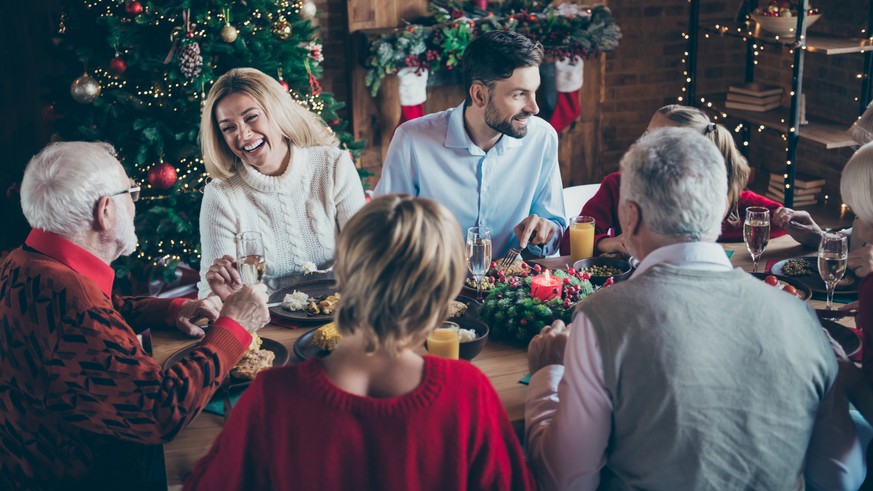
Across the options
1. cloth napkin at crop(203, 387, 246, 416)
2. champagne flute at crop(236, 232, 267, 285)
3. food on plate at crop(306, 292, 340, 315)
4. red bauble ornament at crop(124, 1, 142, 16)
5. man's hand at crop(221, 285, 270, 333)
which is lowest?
cloth napkin at crop(203, 387, 246, 416)

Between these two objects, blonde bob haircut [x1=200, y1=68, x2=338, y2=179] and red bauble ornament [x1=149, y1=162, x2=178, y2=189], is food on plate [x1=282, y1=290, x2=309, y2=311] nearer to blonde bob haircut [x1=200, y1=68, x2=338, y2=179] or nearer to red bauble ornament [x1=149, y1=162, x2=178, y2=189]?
blonde bob haircut [x1=200, y1=68, x2=338, y2=179]

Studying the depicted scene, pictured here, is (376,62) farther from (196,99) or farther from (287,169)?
(287,169)

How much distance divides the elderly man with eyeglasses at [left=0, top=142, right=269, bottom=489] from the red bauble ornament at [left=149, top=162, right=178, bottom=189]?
1.70m

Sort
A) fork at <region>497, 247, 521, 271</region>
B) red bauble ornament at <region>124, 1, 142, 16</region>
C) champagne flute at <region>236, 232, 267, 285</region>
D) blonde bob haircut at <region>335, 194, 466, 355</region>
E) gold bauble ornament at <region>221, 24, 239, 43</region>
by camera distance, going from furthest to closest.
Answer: gold bauble ornament at <region>221, 24, 239, 43</region> < red bauble ornament at <region>124, 1, 142, 16</region> < fork at <region>497, 247, 521, 271</region> < champagne flute at <region>236, 232, 267, 285</region> < blonde bob haircut at <region>335, 194, 466, 355</region>

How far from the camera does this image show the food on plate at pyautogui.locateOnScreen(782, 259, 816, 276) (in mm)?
2422

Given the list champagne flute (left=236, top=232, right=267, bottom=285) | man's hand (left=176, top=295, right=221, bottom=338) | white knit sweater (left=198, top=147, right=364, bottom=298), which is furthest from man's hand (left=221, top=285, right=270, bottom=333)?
white knit sweater (left=198, top=147, right=364, bottom=298)

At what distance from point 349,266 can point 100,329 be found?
0.68m

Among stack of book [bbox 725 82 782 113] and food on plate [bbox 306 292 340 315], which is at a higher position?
stack of book [bbox 725 82 782 113]

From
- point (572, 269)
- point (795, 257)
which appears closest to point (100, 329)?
point (572, 269)

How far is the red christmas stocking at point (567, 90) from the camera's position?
5102 mm

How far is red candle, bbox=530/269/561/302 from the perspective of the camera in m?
2.10

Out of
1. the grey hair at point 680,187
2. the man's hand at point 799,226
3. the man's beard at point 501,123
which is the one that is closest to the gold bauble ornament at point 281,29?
the man's beard at point 501,123

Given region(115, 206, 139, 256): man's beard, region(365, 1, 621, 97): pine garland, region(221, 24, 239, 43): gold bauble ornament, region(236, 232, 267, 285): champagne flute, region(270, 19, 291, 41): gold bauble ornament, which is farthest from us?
region(365, 1, 621, 97): pine garland

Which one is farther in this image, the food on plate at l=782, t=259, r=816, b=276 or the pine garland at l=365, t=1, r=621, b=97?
the pine garland at l=365, t=1, r=621, b=97
